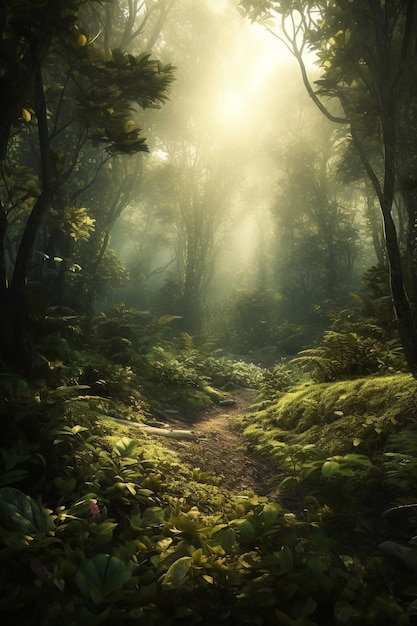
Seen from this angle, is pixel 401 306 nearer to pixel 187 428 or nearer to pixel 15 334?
pixel 187 428

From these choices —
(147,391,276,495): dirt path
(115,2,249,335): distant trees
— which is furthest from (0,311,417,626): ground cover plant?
(115,2,249,335): distant trees

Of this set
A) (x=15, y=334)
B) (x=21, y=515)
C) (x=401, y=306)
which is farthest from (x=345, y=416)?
(x=15, y=334)

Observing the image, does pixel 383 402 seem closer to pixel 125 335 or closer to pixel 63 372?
pixel 63 372

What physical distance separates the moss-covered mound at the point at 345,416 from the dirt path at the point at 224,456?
0.35 metres

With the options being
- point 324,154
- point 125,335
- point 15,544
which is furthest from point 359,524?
point 324,154

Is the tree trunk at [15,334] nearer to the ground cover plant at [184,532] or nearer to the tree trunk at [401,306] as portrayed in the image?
the ground cover plant at [184,532]

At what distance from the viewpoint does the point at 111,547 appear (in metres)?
2.25

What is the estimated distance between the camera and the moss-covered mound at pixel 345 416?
3.64 metres

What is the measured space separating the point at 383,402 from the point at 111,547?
3107 mm

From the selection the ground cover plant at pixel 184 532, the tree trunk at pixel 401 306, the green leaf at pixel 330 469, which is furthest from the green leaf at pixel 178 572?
the tree trunk at pixel 401 306

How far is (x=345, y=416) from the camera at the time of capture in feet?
14.1

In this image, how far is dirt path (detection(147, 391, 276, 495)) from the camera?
12.4 ft

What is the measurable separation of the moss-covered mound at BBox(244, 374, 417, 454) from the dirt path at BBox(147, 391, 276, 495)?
351 millimetres

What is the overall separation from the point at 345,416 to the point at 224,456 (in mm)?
1512
